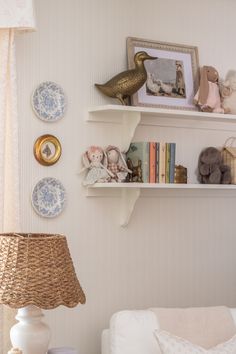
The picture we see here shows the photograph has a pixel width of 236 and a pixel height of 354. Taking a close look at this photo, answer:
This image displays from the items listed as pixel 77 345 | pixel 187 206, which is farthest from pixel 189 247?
pixel 77 345

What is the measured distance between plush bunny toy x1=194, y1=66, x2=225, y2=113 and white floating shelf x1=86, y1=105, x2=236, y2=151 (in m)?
0.06

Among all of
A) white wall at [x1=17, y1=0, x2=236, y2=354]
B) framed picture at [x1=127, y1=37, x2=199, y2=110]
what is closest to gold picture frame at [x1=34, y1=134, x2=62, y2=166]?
white wall at [x1=17, y1=0, x2=236, y2=354]

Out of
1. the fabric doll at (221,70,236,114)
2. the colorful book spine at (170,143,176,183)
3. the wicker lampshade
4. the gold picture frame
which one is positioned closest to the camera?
the wicker lampshade

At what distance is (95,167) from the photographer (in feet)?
9.64

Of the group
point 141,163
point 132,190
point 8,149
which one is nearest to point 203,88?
point 141,163

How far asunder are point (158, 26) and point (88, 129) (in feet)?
2.20

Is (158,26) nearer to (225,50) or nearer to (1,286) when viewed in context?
(225,50)

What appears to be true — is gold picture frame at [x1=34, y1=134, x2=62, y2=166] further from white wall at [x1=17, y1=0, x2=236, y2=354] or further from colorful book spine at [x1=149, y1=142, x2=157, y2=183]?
colorful book spine at [x1=149, y1=142, x2=157, y2=183]

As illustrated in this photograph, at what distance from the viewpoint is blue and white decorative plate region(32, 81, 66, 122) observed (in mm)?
2869

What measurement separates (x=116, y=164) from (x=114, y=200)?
7.9 inches

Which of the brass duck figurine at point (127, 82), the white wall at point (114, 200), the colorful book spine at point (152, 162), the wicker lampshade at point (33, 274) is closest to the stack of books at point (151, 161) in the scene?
the colorful book spine at point (152, 162)

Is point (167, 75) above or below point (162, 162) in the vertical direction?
above

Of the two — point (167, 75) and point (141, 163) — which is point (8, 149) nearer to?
point (141, 163)

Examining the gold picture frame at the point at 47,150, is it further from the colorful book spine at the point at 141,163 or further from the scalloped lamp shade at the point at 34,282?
the scalloped lamp shade at the point at 34,282
